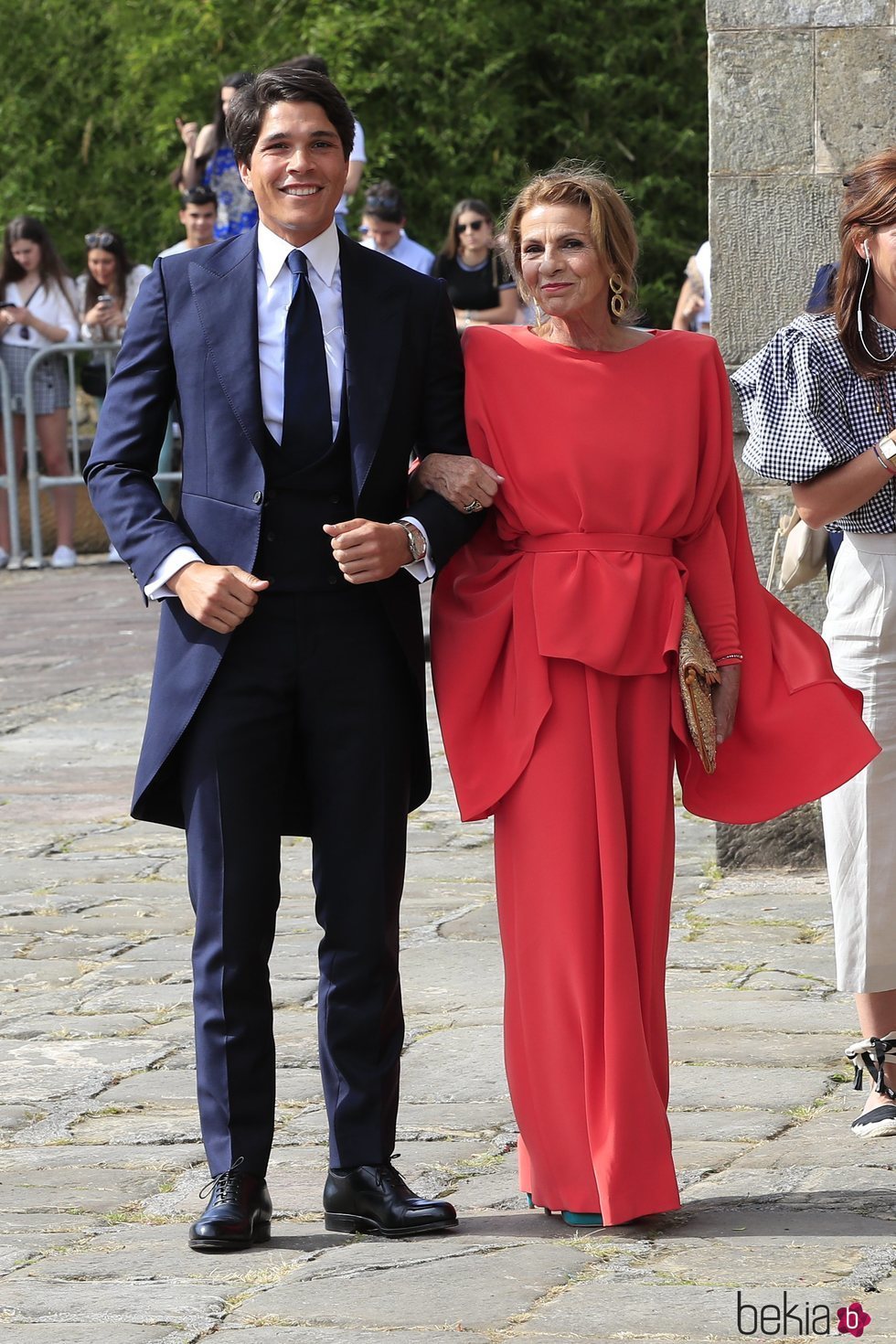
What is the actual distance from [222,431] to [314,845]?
77 centimetres

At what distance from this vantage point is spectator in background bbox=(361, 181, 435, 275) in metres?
12.3

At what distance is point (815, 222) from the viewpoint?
6.88 meters

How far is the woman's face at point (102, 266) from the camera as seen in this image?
14859mm

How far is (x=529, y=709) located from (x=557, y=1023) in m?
0.57

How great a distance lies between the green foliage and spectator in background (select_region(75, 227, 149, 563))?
11284 millimetres

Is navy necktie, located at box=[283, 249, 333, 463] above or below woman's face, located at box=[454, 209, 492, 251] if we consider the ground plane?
below

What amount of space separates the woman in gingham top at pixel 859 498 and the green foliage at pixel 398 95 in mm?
22158

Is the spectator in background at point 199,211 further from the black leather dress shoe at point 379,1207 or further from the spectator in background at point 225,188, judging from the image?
the black leather dress shoe at point 379,1207

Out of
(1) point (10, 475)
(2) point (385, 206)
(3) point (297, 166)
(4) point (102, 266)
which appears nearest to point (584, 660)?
(3) point (297, 166)

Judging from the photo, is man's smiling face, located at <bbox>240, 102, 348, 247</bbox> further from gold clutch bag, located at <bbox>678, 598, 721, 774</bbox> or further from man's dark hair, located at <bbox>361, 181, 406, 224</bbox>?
man's dark hair, located at <bbox>361, 181, 406, 224</bbox>

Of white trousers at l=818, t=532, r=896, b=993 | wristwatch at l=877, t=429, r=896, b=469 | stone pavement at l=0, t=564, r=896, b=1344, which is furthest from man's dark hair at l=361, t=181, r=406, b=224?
wristwatch at l=877, t=429, r=896, b=469

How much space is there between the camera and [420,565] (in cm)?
412

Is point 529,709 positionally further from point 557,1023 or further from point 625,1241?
point 625,1241

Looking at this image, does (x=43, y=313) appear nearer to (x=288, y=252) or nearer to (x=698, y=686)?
(x=288, y=252)
